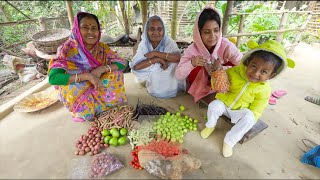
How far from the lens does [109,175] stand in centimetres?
187

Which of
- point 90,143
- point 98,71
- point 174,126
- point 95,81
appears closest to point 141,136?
point 174,126

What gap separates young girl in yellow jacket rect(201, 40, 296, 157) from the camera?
1.80 meters

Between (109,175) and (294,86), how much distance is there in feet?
11.2

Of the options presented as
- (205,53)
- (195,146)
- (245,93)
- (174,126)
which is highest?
(205,53)

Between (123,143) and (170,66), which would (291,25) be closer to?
(170,66)

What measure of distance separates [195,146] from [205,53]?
1.15 metres

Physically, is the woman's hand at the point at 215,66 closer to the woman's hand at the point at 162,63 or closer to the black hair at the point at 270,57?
the black hair at the point at 270,57

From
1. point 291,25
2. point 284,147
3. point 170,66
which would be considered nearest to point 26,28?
point 170,66

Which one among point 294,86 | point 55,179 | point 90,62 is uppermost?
point 90,62

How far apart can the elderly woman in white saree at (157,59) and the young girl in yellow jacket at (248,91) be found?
893 mm

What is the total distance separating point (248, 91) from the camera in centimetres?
203

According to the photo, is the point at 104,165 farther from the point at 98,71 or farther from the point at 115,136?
the point at 98,71

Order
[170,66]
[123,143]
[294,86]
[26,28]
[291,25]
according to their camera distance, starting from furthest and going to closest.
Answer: [291,25] → [26,28] → [294,86] → [170,66] → [123,143]

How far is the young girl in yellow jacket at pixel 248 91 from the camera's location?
180 cm
